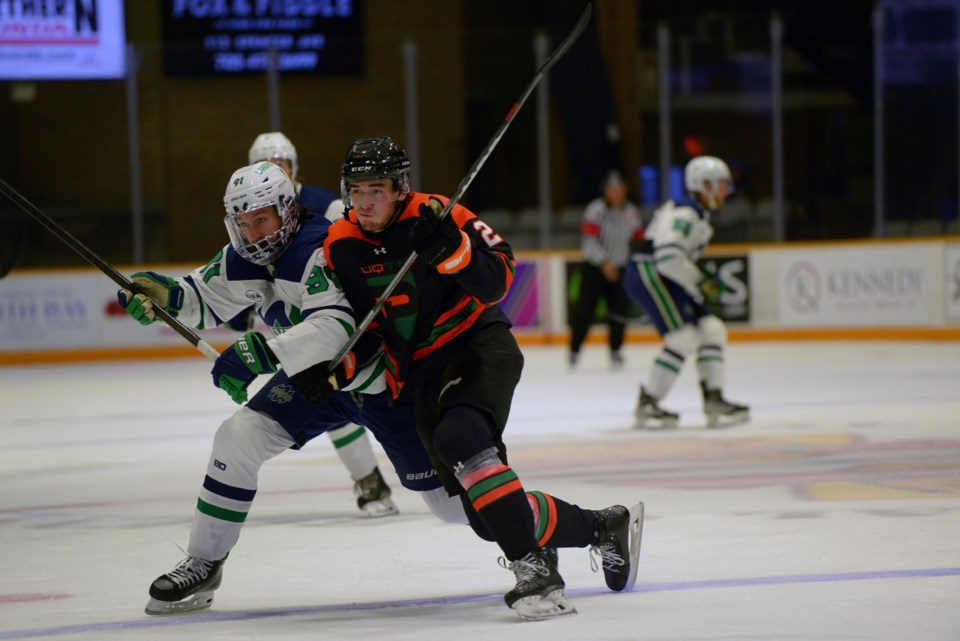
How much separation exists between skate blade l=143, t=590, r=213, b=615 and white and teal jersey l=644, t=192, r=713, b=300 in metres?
3.97

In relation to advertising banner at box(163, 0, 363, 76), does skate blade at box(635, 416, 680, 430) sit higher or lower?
lower

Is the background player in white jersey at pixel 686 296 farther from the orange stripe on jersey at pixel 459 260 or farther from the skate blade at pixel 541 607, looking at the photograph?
the orange stripe on jersey at pixel 459 260

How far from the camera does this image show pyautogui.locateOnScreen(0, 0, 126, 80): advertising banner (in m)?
12.6

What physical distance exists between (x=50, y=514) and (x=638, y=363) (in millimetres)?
6160

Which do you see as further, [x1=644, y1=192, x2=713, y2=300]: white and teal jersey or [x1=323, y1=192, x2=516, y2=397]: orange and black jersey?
[x1=644, y1=192, x2=713, y2=300]: white and teal jersey

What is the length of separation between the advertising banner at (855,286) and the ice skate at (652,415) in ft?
16.0

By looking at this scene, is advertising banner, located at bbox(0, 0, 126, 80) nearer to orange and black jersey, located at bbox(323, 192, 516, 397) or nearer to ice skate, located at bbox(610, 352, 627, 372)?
ice skate, located at bbox(610, 352, 627, 372)

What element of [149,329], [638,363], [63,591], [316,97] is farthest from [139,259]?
[63,591]

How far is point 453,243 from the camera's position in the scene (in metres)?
3.10

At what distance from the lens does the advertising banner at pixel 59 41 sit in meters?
12.6

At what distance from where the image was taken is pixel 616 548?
3.34 metres

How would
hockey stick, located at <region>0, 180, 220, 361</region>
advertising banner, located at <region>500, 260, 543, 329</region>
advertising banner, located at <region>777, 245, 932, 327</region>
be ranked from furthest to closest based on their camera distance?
advertising banner, located at <region>500, 260, 543, 329</region>, advertising banner, located at <region>777, 245, 932, 327</region>, hockey stick, located at <region>0, 180, 220, 361</region>

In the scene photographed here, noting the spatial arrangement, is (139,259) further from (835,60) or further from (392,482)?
(392,482)

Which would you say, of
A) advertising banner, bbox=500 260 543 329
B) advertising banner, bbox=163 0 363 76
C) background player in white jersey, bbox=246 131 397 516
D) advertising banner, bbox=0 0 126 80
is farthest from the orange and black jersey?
advertising banner, bbox=163 0 363 76
